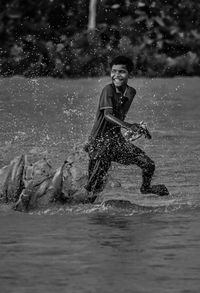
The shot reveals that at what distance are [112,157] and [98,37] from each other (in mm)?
33554

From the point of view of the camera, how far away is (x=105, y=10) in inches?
2108

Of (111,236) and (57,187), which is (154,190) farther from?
(111,236)

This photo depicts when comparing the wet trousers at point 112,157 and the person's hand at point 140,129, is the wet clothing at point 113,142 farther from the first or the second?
the person's hand at point 140,129

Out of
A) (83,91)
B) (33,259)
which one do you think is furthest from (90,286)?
(83,91)

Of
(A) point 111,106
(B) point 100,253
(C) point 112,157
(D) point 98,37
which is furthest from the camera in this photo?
(D) point 98,37

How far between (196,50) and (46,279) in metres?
38.2

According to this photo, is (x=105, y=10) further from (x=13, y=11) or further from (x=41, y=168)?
(x=41, y=168)

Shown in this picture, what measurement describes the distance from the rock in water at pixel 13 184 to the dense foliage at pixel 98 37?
3002cm

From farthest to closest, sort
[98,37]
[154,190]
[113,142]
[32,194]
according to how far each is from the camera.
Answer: [98,37] → [32,194] → [154,190] → [113,142]

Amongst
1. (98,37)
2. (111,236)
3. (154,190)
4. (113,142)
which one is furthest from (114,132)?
(98,37)

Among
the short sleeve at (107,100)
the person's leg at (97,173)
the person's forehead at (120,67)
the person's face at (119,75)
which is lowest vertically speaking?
the person's leg at (97,173)

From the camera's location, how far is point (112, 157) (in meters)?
17.5

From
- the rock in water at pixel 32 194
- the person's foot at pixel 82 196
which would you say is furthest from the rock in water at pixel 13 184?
the person's foot at pixel 82 196

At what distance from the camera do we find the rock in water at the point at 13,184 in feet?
59.6
